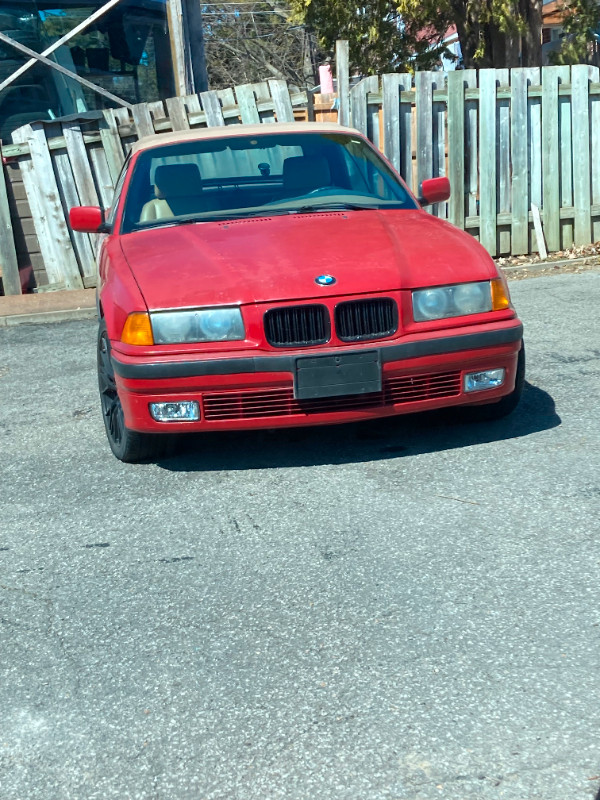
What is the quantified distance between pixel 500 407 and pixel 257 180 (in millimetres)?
1935

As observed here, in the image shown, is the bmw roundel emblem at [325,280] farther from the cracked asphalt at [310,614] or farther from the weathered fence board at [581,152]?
the weathered fence board at [581,152]

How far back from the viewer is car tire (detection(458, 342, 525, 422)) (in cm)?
502

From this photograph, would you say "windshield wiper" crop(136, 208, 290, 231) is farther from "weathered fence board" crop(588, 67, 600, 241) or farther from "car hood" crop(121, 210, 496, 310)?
"weathered fence board" crop(588, 67, 600, 241)

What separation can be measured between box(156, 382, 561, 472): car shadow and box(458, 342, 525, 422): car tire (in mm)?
46

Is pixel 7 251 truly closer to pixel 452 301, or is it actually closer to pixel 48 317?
pixel 48 317

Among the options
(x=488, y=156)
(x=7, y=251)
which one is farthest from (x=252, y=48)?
(x=7, y=251)

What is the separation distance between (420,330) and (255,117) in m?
6.32

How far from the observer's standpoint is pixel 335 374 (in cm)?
439

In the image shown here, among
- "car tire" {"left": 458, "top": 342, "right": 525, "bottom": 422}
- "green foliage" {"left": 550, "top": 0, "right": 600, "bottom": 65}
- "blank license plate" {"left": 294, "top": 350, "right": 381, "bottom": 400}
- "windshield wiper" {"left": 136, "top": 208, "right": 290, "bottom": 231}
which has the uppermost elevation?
"green foliage" {"left": 550, "top": 0, "right": 600, "bottom": 65}

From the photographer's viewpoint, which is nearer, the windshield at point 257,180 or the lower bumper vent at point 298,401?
the lower bumper vent at point 298,401

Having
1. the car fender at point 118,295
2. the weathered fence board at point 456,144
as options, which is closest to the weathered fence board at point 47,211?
the weathered fence board at point 456,144

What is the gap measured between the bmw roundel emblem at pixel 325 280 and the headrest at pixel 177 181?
156cm

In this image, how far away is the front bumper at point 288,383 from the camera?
438cm

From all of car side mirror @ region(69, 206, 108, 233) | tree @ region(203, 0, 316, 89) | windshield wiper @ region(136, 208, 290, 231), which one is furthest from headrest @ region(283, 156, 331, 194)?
tree @ region(203, 0, 316, 89)
